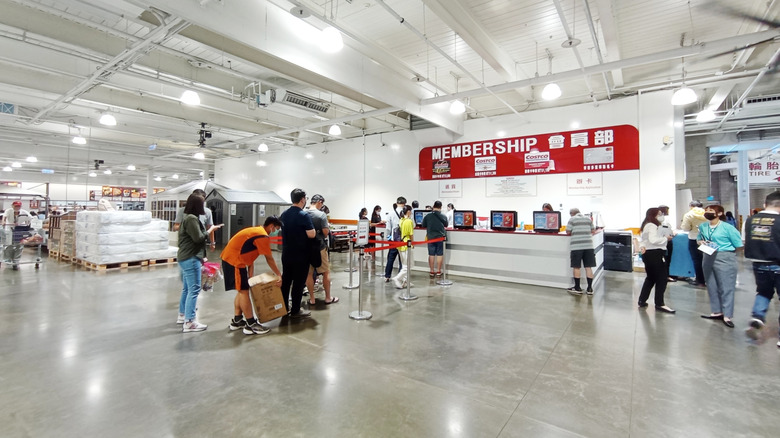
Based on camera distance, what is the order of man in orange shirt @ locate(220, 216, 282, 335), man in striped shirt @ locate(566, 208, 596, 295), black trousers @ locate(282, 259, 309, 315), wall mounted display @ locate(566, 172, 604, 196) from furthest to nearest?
wall mounted display @ locate(566, 172, 604, 196)
man in striped shirt @ locate(566, 208, 596, 295)
black trousers @ locate(282, 259, 309, 315)
man in orange shirt @ locate(220, 216, 282, 335)

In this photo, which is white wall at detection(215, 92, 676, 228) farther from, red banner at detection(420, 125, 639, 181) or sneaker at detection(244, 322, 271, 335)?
sneaker at detection(244, 322, 271, 335)

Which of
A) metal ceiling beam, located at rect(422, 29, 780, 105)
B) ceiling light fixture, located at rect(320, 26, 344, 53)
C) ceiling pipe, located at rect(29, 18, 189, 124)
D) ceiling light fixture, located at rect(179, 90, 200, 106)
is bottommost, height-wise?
ceiling light fixture, located at rect(320, 26, 344, 53)

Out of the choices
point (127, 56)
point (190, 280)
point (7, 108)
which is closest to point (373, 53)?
point (127, 56)

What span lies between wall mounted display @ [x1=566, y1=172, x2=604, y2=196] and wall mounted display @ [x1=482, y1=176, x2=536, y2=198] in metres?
0.84

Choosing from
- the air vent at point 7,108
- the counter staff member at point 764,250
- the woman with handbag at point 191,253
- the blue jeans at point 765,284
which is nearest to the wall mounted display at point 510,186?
the counter staff member at point 764,250

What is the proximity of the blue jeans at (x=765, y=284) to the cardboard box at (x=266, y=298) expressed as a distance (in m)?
5.46

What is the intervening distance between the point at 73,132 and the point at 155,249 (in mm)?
6591

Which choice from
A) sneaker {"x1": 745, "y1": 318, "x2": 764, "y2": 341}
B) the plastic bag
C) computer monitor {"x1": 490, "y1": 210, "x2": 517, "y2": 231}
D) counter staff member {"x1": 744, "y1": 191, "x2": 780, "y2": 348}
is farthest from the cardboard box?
sneaker {"x1": 745, "y1": 318, "x2": 764, "y2": 341}

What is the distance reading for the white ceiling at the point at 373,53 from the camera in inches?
181

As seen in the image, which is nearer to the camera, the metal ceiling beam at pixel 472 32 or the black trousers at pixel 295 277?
the black trousers at pixel 295 277

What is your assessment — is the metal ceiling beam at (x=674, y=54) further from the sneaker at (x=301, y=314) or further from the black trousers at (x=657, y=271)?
the sneaker at (x=301, y=314)

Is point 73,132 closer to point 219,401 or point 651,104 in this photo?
point 219,401

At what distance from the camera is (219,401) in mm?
2393

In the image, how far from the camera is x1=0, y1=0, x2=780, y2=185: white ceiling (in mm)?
4609
